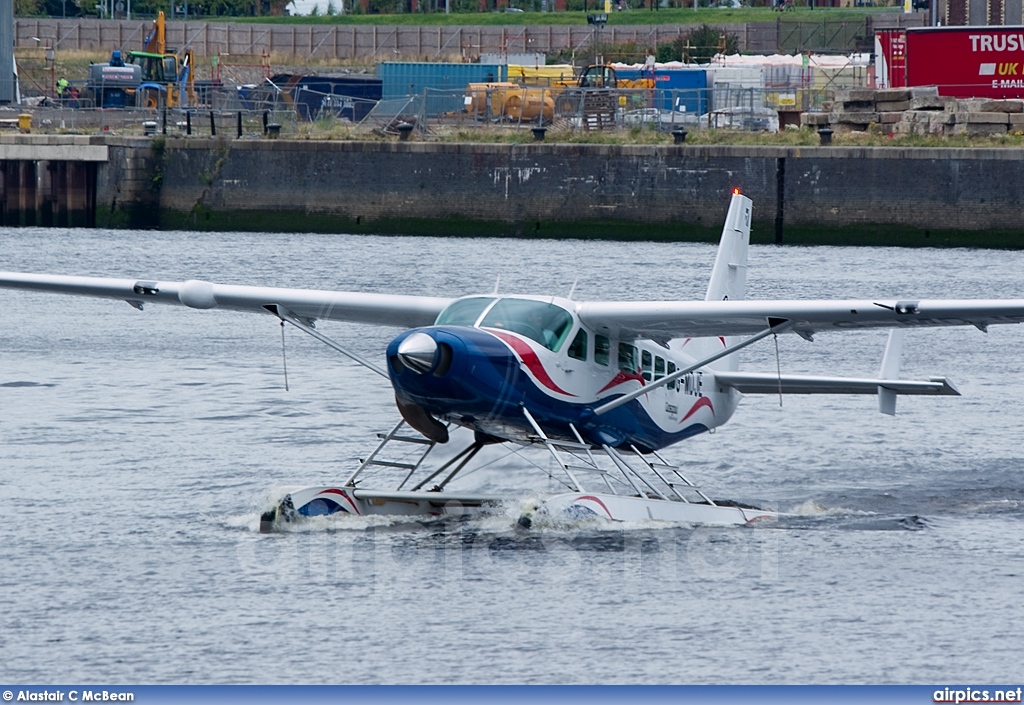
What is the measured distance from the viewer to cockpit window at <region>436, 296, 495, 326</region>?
14.5 meters

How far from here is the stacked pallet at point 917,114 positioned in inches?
1839

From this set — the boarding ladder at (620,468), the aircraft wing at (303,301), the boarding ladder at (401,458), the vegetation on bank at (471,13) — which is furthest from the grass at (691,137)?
the vegetation on bank at (471,13)

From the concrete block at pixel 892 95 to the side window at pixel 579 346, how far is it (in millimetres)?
36447

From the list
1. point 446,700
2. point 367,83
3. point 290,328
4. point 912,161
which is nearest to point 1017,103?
point 912,161

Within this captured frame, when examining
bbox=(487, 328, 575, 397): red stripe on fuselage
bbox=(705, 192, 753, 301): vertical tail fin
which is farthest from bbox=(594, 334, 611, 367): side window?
bbox=(705, 192, 753, 301): vertical tail fin

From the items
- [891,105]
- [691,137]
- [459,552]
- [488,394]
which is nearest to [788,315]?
[488,394]

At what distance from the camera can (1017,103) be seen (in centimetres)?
4725

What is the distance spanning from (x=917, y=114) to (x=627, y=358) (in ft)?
111

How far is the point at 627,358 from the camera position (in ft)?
52.6

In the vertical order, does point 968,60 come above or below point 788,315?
above

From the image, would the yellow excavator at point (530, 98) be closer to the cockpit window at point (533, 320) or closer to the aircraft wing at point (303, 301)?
the aircraft wing at point (303, 301)

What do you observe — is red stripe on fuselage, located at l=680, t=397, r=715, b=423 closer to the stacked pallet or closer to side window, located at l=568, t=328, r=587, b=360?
side window, located at l=568, t=328, r=587, b=360

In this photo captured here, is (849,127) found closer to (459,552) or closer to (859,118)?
(859,118)

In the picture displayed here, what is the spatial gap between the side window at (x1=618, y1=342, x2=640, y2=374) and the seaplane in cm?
2
